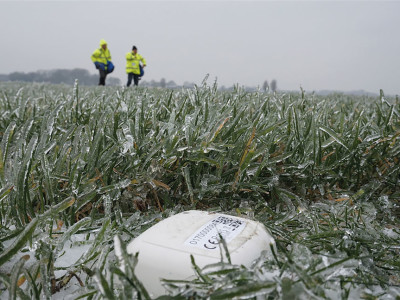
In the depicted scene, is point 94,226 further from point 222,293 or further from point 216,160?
point 222,293

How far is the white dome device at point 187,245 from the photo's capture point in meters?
0.82

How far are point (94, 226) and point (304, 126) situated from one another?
3.63 feet

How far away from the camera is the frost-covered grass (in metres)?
0.80

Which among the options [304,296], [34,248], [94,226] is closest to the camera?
[304,296]

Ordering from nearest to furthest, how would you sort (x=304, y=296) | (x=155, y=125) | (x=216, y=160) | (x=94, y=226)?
(x=304, y=296)
(x=94, y=226)
(x=216, y=160)
(x=155, y=125)

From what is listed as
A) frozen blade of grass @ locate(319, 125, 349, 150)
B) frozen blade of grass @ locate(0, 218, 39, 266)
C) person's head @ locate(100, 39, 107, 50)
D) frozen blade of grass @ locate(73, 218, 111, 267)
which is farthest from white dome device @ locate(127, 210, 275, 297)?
person's head @ locate(100, 39, 107, 50)

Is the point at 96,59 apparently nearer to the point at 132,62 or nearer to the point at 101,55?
the point at 101,55

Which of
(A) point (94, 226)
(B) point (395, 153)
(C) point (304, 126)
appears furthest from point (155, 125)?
(B) point (395, 153)

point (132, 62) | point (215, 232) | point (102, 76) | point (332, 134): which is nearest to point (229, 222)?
point (215, 232)

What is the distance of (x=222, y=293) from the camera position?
0.66 meters

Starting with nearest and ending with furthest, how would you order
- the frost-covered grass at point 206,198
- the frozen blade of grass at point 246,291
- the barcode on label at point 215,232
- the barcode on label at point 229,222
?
1. the frozen blade of grass at point 246,291
2. the frost-covered grass at point 206,198
3. the barcode on label at point 215,232
4. the barcode on label at point 229,222

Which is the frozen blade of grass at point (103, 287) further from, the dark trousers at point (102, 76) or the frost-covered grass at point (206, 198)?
the dark trousers at point (102, 76)

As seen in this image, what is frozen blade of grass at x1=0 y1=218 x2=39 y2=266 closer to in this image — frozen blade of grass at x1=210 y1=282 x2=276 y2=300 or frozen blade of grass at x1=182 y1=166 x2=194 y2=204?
frozen blade of grass at x1=210 y1=282 x2=276 y2=300

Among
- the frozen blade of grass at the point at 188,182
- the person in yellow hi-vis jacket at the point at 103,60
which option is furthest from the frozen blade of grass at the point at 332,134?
the person in yellow hi-vis jacket at the point at 103,60
